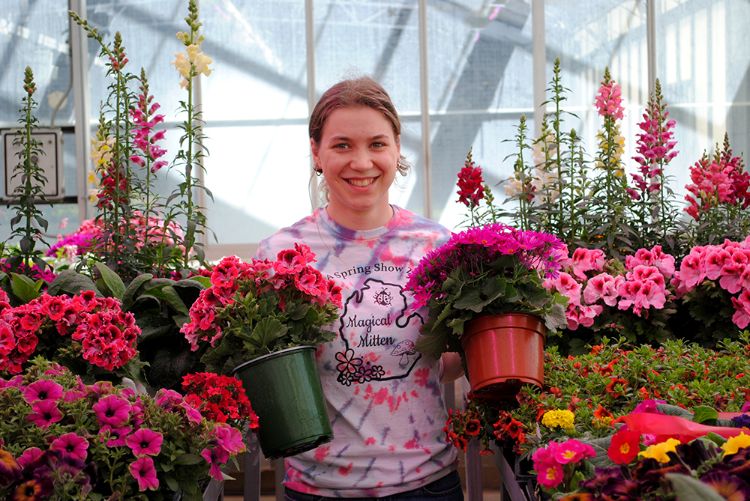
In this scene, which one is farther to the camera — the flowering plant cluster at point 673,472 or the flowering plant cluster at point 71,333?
the flowering plant cluster at point 71,333

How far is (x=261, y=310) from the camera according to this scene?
63.4 inches

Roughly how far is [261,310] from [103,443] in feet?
1.38

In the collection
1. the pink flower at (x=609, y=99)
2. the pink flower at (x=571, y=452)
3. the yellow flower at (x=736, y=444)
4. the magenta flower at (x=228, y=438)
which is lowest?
the magenta flower at (x=228, y=438)

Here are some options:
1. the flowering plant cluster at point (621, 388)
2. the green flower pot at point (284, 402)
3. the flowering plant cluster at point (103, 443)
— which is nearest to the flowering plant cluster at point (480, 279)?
the flowering plant cluster at point (621, 388)

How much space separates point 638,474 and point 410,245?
942 mm

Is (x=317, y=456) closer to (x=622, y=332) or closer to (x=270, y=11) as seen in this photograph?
(x=622, y=332)

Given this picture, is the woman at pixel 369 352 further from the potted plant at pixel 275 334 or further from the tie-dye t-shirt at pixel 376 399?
the potted plant at pixel 275 334

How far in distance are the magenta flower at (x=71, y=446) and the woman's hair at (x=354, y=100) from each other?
0.85m

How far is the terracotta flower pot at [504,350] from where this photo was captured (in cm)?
165

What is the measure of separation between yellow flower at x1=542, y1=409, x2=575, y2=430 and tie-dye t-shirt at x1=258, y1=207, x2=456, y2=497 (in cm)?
38

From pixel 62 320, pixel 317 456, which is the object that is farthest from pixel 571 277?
pixel 62 320

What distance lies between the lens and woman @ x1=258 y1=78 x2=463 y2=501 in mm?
1717

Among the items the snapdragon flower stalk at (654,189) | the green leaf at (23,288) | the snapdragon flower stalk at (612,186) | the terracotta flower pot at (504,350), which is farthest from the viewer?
the snapdragon flower stalk at (654,189)

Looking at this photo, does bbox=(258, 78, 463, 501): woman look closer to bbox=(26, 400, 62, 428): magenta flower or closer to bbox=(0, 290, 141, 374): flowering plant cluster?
Answer: bbox=(0, 290, 141, 374): flowering plant cluster
